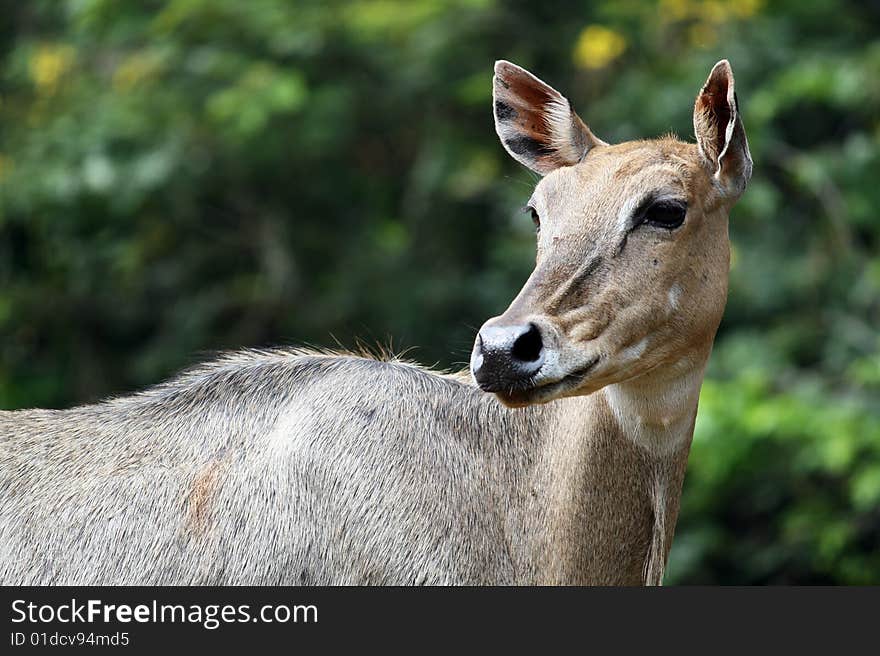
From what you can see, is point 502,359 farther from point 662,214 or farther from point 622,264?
point 662,214

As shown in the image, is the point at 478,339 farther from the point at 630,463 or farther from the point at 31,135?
the point at 31,135

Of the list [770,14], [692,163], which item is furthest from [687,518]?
[692,163]

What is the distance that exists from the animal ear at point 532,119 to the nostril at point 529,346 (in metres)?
1.31

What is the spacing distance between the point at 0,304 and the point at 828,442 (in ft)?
26.4

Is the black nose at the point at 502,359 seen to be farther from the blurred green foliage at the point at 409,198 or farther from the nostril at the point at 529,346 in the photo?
the blurred green foliage at the point at 409,198

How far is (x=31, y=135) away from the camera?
12398 mm

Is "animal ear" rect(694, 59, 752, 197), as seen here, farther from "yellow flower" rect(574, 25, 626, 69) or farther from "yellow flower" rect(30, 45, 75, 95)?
"yellow flower" rect(30, 45, 75, 95)

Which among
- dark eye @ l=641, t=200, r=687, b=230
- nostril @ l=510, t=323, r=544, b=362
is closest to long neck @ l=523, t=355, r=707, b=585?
dark eye @ l=641, t=200, r=687, b=230

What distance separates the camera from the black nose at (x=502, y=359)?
170 inches

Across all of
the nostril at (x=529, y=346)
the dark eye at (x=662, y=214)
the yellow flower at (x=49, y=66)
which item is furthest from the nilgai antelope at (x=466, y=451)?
the yellow flower at (x=49, y=66)

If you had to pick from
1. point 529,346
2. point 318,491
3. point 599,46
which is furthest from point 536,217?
point 599,46

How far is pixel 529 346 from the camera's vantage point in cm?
439

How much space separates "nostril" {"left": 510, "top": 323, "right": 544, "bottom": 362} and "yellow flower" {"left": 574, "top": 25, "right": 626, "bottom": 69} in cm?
791

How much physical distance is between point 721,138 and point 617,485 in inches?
57.5
